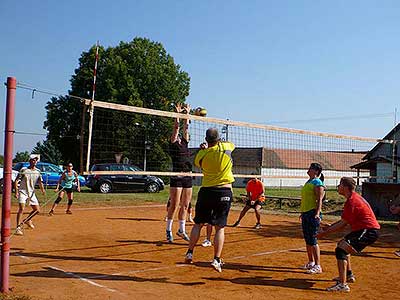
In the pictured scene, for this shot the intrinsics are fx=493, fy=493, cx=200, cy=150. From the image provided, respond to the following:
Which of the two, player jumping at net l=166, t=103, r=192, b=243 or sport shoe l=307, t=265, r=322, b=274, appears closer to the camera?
sport shoe l=307, t=265, r=322, b=274

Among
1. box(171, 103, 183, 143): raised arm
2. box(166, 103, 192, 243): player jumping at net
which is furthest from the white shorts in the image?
box(171, 103, 183, 143): raised arm

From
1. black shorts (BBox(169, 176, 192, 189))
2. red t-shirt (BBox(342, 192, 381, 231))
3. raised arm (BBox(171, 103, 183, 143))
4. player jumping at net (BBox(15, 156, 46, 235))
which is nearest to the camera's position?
red t-shirt (BBox(342, 192, 381, 231))

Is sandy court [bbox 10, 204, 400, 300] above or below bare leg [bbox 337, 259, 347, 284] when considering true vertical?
below

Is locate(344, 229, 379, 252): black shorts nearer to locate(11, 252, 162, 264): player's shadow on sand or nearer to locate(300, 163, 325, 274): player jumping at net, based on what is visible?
locate(300, 163, 325, 274): player jumping at net

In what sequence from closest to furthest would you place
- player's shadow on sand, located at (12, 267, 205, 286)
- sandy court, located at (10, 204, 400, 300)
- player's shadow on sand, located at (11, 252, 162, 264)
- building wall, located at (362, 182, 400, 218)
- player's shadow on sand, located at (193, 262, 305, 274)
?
sandy court, located at (10, 204, 400, 300), player's shadow on sand, located at (12, 267, 205, 286), player's shadow on sand, located at (193, 262, 305, 274), player's shadow on sand, located at (11, 252, 162, 264), building wall, located at (362, 182, 400, 218)

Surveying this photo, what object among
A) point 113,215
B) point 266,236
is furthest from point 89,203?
point 266,236

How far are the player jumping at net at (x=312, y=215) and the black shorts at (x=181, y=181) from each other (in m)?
3.02

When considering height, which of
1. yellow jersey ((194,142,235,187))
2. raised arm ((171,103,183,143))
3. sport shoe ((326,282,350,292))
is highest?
raised arm ((171,103,183,143))

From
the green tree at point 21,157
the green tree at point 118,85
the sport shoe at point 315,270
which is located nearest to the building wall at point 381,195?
the sport shoe at point 315,270

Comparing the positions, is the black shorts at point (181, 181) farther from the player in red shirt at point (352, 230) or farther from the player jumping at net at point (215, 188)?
the player in red shirt at point (352, 230)

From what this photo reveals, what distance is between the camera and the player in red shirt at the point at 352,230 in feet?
21.6

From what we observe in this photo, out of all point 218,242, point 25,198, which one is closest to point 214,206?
point 218,242

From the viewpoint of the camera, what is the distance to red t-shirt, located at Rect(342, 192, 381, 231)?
6.74m

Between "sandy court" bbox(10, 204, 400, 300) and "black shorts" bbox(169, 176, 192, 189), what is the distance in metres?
1.20
